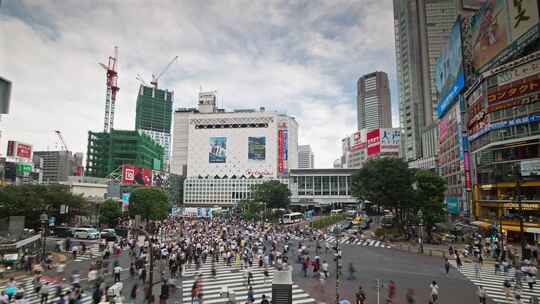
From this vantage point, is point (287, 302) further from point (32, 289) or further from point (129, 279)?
point (32, 289)

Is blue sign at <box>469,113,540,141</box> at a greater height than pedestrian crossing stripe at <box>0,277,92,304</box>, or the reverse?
blue sign at <box>469,113,540,141</box>

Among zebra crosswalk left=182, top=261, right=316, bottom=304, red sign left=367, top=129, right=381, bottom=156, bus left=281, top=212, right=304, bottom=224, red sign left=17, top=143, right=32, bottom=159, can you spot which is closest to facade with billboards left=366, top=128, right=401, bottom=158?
red sign left=367, top=129, right=381, bottom=156

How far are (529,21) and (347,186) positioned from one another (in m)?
72.6

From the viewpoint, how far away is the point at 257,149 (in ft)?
405

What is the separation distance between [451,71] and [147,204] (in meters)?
62.7

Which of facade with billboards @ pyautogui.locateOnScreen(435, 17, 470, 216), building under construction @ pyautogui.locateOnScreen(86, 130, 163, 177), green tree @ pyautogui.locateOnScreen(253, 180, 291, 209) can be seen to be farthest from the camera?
building under construction @ pyautogui.locateOnScreen(86, 130, 163, 177)

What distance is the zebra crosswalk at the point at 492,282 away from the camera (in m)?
17.8

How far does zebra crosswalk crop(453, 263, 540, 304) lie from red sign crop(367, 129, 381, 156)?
8461cm

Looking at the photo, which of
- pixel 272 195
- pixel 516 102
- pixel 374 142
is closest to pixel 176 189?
pixel 272 195

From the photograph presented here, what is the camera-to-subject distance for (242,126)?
128 meters

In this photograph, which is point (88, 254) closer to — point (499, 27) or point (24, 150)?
point (24, 150)

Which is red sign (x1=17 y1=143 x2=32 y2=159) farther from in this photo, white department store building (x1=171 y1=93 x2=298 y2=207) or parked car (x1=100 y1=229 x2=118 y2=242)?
white department store building (x1=171 y1=93 x2=298 y2=207)

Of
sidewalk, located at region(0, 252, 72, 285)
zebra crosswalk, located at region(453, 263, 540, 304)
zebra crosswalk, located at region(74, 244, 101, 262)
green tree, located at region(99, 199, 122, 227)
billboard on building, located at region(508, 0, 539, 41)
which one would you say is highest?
billboard on building, located at region(508, 0, 539, 41)

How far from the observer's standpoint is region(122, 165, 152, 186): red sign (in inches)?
2746
